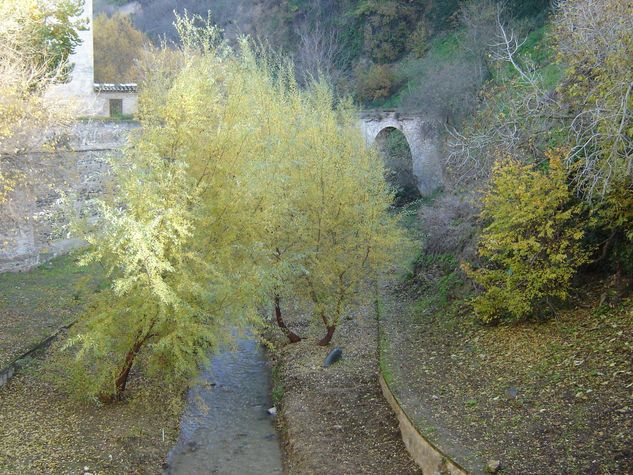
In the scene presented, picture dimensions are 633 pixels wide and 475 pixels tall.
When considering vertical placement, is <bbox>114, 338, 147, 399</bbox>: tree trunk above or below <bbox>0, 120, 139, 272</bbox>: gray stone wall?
below

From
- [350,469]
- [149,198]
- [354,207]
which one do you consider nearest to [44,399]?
[149,198]

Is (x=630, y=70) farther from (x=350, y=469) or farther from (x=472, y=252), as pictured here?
(x=350, y=469)

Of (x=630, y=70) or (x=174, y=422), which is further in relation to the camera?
(x=174, y=422)

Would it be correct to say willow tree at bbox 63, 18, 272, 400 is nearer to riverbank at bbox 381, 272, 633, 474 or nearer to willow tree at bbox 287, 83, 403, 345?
willow tree at bbox 287, 83, 403, 345

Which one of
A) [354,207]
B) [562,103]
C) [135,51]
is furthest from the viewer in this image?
[135,51]

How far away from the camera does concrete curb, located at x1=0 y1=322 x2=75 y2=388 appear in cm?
888

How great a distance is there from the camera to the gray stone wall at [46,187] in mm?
12273

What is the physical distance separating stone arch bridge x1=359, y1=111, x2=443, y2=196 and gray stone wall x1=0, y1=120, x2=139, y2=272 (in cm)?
949

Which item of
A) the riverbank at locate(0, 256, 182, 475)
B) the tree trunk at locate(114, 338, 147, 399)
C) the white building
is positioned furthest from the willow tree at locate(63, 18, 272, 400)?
the white building

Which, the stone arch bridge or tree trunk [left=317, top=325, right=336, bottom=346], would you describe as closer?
tree trunk [left=317, top=325, right=336, bottom=346]

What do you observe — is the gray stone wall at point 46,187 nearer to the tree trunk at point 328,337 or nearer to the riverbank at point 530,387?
the tree trunk at point 328,337

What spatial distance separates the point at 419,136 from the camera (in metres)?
24.5

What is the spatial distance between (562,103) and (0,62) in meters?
10.3

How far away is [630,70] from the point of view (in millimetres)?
7168
